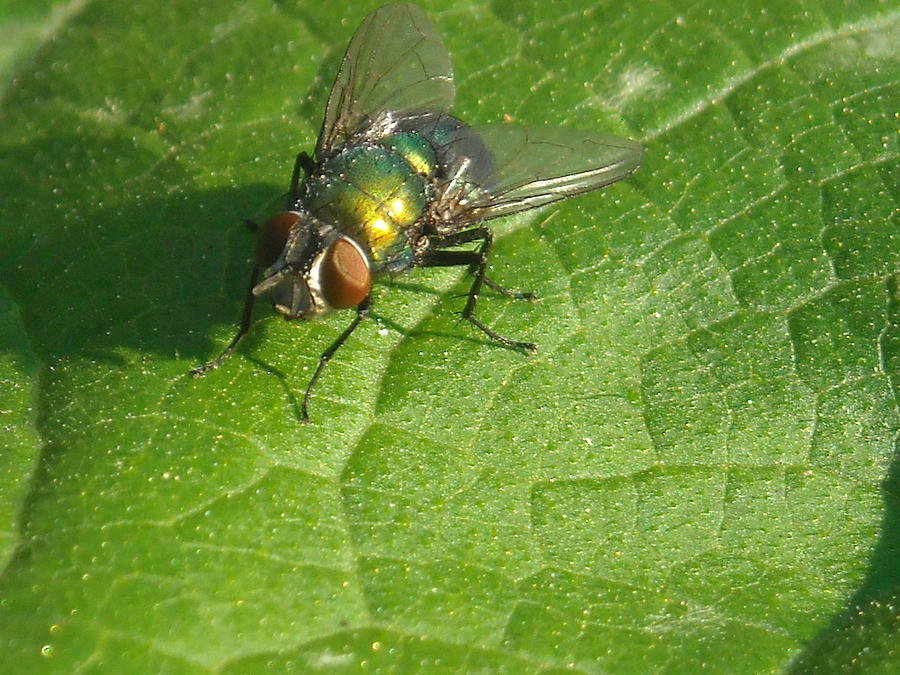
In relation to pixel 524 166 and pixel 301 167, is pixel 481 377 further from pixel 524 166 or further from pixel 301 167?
pixel 301 167

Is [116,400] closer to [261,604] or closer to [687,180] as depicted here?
[261,604]

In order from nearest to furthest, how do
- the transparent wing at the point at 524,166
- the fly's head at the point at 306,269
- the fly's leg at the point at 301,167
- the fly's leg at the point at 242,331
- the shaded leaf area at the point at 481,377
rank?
the shaded leaf area at the point at 481,377 < the fly's head at the point at 306,269 < the fly's leg at the point at 242,331 < the transparent wing at the point at 524,166 < the fly's leg at the point at 301,167

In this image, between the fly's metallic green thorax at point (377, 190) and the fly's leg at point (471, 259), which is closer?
the fly's metallic green thorax at point (377, 190)

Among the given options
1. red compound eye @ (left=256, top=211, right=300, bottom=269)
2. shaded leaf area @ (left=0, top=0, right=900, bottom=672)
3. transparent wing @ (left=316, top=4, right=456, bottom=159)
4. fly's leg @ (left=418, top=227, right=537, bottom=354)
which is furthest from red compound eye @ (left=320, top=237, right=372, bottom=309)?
transparent wing @ (left=316, top=4, right=456, bottom=159)

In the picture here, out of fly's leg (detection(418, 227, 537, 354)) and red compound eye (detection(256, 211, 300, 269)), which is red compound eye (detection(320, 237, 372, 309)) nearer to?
red compound eye (detection(256, 211, 300, 269))

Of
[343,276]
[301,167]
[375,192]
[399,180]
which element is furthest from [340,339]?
[301,167]

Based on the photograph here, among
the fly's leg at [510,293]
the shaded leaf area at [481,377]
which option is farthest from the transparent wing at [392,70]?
the fly's leg at [510,293]

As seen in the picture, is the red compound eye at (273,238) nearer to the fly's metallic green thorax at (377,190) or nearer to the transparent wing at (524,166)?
the fly's metallic green thorax at (377,190)
